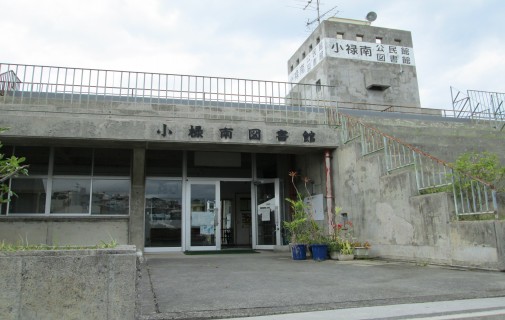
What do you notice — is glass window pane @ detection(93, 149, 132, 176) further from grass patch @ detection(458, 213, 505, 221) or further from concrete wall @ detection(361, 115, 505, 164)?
grass patch @ detection(458, 213, 505, 221)

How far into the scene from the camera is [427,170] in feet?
26.4

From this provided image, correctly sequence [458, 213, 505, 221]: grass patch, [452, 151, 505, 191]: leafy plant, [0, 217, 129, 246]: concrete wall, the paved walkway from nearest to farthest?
the paved walkway
[458, 213, 505, 221]: grass patch
[452, 151, 505, 191]: leafy plant
[0, 217, 129, 246]: concrete wall

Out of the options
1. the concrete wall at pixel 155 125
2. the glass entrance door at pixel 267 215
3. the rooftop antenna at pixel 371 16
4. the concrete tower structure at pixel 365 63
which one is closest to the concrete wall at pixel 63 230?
the concrete wall at pixel 155 125

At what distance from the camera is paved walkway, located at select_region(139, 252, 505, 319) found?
388cm

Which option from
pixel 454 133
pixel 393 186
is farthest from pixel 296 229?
pixel 454 133

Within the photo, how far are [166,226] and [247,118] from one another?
4.03 m

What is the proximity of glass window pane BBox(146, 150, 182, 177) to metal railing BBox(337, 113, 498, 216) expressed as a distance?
5.01 metres

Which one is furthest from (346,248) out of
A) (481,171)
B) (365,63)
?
(365,63)

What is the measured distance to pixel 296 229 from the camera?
9672 mm

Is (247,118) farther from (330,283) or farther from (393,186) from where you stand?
Result: (330,283)

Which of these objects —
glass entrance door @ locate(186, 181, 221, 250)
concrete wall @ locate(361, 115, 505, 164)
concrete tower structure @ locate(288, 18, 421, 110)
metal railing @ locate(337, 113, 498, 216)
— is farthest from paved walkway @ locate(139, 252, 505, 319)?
concrete tower structure @ locate(288, 18, 421, 110)

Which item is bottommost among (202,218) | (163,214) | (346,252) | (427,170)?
(346,252)

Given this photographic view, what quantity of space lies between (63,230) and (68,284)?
8460 millimetres

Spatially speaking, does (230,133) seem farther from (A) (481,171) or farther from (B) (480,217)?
(B) (480,217)
